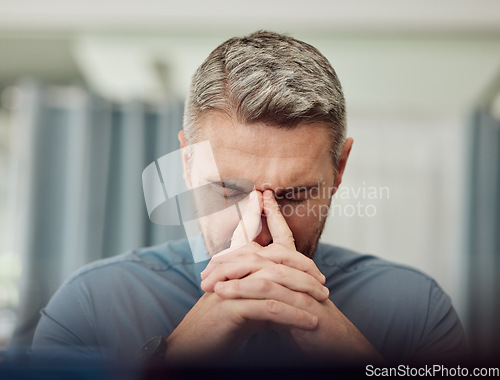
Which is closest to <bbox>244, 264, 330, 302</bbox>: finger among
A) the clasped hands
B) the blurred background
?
the clasped hands

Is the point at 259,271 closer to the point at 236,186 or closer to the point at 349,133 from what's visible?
the point at 236,186

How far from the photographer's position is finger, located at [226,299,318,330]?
1.32ft

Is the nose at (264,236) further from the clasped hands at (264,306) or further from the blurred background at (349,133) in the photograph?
the blurred background at (349,133)

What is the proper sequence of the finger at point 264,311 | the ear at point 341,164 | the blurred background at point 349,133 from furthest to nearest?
the blurred background at point 349,133 < the ear at point 341,164 < the finger at point 264,311

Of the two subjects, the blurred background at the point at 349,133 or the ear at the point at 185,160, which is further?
the blurred background at the point at 349,133

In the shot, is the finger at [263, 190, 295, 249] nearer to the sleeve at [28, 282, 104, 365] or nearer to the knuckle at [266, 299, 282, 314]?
the knuckle at [266, 299, 282, 314]

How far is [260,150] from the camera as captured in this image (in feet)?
1.52

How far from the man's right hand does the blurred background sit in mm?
125

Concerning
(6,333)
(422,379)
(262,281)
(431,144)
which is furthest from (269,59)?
(431,144)

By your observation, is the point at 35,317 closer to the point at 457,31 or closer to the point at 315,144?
the point at 315,144

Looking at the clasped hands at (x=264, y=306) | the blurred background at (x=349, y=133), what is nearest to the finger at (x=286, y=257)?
the clasped hands at (x=264, y=306)

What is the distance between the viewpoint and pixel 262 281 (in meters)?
0.40

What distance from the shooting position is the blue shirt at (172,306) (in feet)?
1.60

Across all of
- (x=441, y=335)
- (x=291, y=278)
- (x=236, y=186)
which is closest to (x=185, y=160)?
(x=236, y=186)
